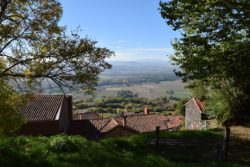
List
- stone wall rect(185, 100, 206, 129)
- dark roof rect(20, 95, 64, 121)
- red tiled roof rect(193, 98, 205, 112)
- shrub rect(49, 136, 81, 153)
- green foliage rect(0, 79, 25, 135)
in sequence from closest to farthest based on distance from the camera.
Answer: green foliage rect(0, 79, 25, 135) → shrub rect(49, 136, 81, 153) → dark roof rect(20, 95, 64, 121) → stone wall rect(185, 100, 206, 129) → red tiled roof rect(193, 98, 205, 112)

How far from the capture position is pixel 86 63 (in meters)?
14.1

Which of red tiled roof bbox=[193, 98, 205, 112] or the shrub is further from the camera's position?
red tiled roof bbox=[193, 98, 205, 112]

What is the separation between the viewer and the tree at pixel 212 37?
1430cm

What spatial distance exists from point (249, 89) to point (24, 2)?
17.5m

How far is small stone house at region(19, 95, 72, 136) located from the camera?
130 ft

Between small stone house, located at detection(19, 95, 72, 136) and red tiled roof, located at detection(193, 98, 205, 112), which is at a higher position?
red tiled roof, located at detection(193, 98, 205, 112)

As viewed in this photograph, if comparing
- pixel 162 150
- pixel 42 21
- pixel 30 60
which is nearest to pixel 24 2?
pixel 42 21

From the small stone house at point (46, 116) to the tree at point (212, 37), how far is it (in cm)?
2371

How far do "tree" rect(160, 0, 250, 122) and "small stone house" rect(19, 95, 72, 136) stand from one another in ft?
77.8

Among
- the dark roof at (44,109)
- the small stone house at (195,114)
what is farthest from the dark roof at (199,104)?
the dark roof at (44,109)

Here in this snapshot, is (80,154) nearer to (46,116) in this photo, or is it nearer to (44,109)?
(46,116)

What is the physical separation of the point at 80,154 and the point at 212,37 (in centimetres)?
760

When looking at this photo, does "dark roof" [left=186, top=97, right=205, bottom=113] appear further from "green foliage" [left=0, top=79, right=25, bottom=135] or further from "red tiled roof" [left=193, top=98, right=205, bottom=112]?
"green foliage" [left=0, top=79, right=25, bottom=135]

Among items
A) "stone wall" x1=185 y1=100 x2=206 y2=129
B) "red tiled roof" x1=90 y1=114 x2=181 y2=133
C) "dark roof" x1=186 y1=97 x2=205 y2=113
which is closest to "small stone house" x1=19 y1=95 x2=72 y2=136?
"red tiled roof" x1=90 y1=114 x2=181 y2=133
